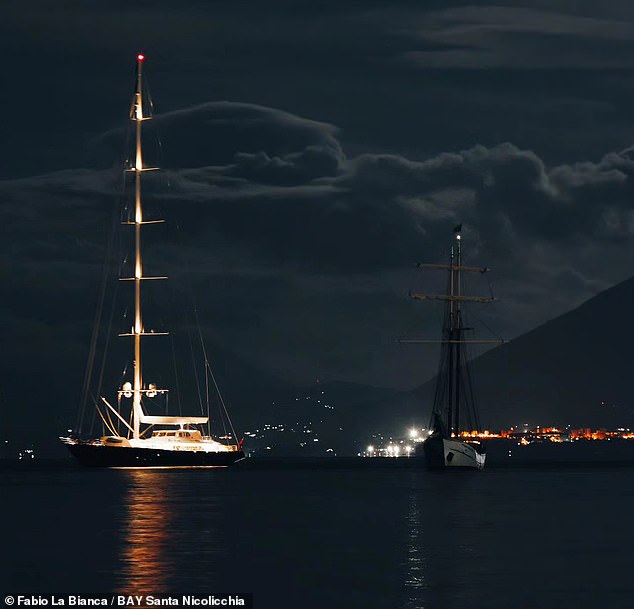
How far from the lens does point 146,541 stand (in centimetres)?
8394

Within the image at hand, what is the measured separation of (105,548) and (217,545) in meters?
5.56

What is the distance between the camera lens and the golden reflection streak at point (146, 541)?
2537 inches

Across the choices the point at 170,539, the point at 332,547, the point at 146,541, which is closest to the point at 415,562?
the point at 332,547

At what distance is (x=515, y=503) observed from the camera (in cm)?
12606

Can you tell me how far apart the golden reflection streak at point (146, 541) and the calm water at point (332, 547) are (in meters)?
0.11

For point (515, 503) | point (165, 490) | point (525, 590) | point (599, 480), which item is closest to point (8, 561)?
point (525, 590)

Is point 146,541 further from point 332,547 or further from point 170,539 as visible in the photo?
point 332,547

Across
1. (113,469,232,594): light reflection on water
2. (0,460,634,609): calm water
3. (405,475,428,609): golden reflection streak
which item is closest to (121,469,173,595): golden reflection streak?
(113,469,232,594): light reflection on water

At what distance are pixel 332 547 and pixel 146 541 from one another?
9596 millimetres

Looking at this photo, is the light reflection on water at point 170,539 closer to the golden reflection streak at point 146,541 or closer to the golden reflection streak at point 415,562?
the golden reflection streak at point 146,541

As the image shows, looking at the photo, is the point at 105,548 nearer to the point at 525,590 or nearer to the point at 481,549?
the point at 481,549

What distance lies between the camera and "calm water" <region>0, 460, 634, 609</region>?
208ft

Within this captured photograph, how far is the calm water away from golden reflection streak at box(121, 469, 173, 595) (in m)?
0.11

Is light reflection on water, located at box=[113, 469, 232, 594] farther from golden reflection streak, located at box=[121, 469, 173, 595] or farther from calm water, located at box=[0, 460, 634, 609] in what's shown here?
calm water, located at box=[0, 460, 634, 609]
